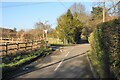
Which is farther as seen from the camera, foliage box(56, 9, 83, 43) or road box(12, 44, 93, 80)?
foliage box(56, 9, 83, 43)

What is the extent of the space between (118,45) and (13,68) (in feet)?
27.5

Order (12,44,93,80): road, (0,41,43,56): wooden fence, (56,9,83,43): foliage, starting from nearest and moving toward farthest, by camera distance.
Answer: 1. (12,44,93,80): road
2. (0,41,43,56): wooden fence
3. (56,9,83,43): foliage

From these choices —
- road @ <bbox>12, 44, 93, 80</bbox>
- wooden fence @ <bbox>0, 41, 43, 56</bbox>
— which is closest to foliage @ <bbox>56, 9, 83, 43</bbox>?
wooden fence @ <bbox>0, 41, 43, 56</bbox>

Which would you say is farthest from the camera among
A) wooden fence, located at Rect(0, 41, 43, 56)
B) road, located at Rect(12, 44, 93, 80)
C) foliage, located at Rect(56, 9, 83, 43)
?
foliage, located at Rect(56, 9, 83, 43)

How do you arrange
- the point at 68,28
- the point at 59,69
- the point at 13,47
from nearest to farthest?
the point at 59,69
the point at 13,47
the point at 68,28

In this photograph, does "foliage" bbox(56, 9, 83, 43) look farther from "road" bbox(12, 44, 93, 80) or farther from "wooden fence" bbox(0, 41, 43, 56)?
"road" bbox(12, 44, 93, 80)

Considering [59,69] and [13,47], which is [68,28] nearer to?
[13,47]

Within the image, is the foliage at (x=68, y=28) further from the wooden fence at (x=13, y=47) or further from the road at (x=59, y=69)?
the road at (x=59, y=69)

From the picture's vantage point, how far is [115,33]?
882 cm

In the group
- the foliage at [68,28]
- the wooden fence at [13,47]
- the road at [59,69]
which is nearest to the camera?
the road at [59,69]

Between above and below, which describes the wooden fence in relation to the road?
above

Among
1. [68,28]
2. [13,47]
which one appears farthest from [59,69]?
[68,28]

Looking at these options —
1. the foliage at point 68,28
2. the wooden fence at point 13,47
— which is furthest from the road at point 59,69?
the foliage at point 68,28

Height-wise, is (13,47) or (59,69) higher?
(13,47)
